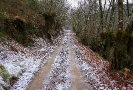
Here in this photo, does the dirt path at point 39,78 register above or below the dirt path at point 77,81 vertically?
above

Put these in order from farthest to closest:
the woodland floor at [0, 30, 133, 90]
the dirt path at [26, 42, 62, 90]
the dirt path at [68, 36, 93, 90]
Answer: the dirt path at [68, 36, 93, 90] → the woodland floor at [0, 30, 133, 90] → the dirt path at [26, 42, 62, 90]

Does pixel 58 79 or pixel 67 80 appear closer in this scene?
pixel 67 80

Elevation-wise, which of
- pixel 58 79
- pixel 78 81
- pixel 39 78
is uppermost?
pixel 39 78

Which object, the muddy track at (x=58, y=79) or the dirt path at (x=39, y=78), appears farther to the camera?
the muddy track at (x=58, y=79)

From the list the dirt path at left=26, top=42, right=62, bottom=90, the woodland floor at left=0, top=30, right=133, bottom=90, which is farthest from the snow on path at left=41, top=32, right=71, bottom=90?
the dirt path at left=26, top=42, right=62, bottom=90

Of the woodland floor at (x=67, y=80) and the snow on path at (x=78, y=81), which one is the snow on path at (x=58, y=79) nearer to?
the woodland floor at (x=67, y=80)

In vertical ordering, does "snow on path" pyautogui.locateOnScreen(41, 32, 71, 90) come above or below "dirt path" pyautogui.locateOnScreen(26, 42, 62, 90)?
below

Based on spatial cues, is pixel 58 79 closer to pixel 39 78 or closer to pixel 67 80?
pixel 67 80

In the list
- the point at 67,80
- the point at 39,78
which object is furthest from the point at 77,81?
the point at 39,78

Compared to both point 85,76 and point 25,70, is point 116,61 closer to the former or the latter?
point 85,76

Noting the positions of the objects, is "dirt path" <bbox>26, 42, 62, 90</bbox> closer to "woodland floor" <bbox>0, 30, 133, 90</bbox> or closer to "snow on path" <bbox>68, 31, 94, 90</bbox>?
"woodland floor" <bbox>0, 30, 133, 90</bbox>

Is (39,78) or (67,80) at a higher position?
(39,78)

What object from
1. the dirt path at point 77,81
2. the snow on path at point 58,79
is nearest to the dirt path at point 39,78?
the snow on path at point 58,79

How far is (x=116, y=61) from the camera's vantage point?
1327cm
